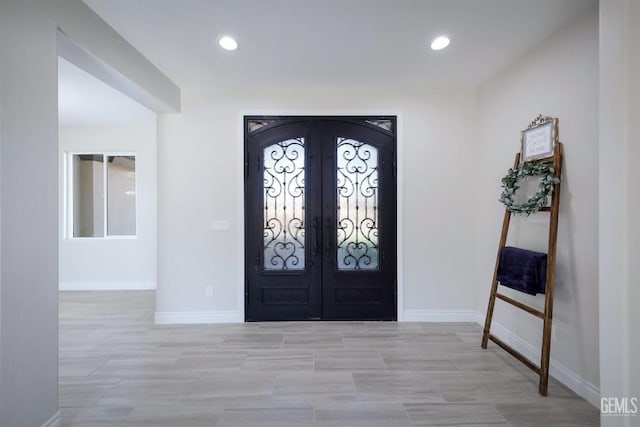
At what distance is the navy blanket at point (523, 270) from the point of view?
2529mm

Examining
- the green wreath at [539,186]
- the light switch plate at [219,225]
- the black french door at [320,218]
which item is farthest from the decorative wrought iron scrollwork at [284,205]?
the green wreath at [539,186]

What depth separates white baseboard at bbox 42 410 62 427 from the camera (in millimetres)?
1907

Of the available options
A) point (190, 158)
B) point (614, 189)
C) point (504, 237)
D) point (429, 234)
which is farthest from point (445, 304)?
point (190, 158)

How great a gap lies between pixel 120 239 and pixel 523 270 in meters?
5.67

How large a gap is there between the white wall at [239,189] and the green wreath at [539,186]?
0.93 m

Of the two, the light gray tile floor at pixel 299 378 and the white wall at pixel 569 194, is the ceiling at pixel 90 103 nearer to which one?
the light gray tile floor at pixel 299 378

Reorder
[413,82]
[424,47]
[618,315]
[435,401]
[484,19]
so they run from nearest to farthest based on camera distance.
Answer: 1. [618,315]
2. [435,401]
3. [484,19]
4. [424,47]
5. [413,82]

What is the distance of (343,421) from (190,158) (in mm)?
3059

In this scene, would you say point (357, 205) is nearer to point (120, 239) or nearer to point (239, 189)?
point (239, 189)

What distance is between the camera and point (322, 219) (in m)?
3.83

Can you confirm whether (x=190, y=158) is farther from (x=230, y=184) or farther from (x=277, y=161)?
(x=277, y=161)

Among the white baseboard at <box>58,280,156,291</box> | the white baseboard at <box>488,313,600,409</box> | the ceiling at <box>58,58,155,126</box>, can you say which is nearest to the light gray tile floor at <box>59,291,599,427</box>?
the white baseboard at <box>488,313,600,409</box>

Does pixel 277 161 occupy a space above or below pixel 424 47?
below

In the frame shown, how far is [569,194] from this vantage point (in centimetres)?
244
